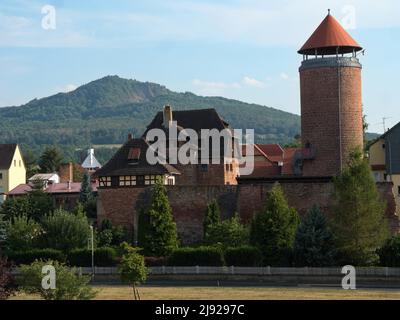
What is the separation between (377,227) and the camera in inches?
1916

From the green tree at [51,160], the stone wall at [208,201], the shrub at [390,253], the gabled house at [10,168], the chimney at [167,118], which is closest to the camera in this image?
the shrub at [390,253]

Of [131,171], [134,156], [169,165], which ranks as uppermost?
[134,156]

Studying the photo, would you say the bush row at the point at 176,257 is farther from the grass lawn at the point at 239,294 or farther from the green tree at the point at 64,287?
the green tree at the point at 64,287

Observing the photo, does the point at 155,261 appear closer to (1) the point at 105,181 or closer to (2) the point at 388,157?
(1) the point at 105,181

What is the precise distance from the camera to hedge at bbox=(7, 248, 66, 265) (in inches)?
2126

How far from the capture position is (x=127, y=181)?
2397 inches

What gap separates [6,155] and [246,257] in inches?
1928

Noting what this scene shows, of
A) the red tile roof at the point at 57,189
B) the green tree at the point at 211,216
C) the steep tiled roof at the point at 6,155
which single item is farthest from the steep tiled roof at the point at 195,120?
the steep tiled roof at the point at 6,155

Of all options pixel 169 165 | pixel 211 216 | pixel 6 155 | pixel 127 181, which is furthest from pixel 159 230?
pixel 6 155

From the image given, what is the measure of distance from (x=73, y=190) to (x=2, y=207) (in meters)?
10.4

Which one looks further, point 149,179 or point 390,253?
point 149,179

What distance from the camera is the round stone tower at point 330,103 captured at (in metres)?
60.0

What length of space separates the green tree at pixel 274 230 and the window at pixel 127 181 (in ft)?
41.6
